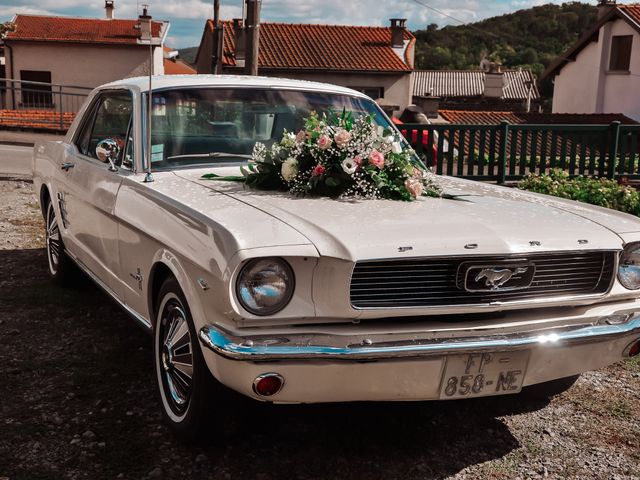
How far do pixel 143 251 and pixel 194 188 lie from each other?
0.38m

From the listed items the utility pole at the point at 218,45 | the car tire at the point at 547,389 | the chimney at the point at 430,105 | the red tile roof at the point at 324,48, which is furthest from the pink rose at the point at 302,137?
the red tile roof at the point at 324,48

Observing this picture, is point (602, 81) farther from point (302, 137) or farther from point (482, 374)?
point (482, 374)

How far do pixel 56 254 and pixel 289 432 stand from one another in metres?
3.01

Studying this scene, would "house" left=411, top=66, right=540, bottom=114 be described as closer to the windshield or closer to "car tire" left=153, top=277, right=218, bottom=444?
the windshield

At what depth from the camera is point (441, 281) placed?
3.05m

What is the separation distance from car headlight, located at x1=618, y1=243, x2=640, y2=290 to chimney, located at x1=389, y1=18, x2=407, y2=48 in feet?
133

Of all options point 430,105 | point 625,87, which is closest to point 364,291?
point 430,105

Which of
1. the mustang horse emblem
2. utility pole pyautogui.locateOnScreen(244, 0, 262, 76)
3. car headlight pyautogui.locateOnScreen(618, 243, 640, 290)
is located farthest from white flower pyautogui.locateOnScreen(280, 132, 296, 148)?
utility pole pyautogui.locateOnScreen(244, 0, 262, 76)

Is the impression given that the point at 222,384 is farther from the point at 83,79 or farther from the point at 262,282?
the point at 83,79

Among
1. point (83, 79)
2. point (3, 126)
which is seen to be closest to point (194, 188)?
point (3, 126)

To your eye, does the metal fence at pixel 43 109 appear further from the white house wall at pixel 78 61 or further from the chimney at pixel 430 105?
the white house wall at pixel 78 61

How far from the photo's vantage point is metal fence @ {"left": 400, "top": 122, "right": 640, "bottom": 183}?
10.6m

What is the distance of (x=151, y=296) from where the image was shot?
3654mm

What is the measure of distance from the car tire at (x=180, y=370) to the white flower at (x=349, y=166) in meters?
0.96
